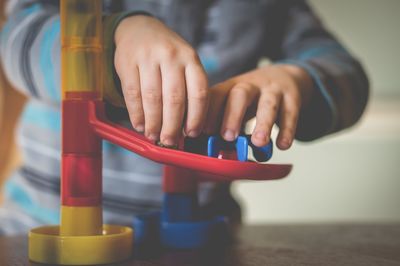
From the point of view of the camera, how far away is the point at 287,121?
0.42m

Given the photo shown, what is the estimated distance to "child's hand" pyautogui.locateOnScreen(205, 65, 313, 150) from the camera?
37 centimetres

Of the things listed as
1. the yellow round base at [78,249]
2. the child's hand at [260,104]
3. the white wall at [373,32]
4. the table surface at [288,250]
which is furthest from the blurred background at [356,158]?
the yellow round base at [78,249]

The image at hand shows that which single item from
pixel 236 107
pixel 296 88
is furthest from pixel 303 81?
pixel 236 107

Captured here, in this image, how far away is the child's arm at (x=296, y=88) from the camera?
39 centimetres

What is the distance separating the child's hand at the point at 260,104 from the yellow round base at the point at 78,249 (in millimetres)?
97

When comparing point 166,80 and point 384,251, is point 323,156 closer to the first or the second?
point 384,251

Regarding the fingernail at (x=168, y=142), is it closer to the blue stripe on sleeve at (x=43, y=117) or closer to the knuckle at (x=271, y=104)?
the knuckle at (x=271, y=104)

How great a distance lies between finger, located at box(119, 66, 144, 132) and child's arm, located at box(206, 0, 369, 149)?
54mm

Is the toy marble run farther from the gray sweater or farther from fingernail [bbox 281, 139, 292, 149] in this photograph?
the gray sweater

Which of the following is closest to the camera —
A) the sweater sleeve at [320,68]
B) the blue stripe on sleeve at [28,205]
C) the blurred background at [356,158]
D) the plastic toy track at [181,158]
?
the plastic toy track at [181,158]

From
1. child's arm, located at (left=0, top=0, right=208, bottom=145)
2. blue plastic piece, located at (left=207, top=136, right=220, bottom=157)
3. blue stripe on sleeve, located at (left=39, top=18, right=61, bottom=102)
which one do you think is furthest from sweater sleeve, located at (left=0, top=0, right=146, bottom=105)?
blue plastic piece, located at (left=207, top=136, right=220, bottom=157)

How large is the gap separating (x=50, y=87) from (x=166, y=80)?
0.24m

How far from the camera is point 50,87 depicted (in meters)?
0.55

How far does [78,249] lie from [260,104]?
164mm
